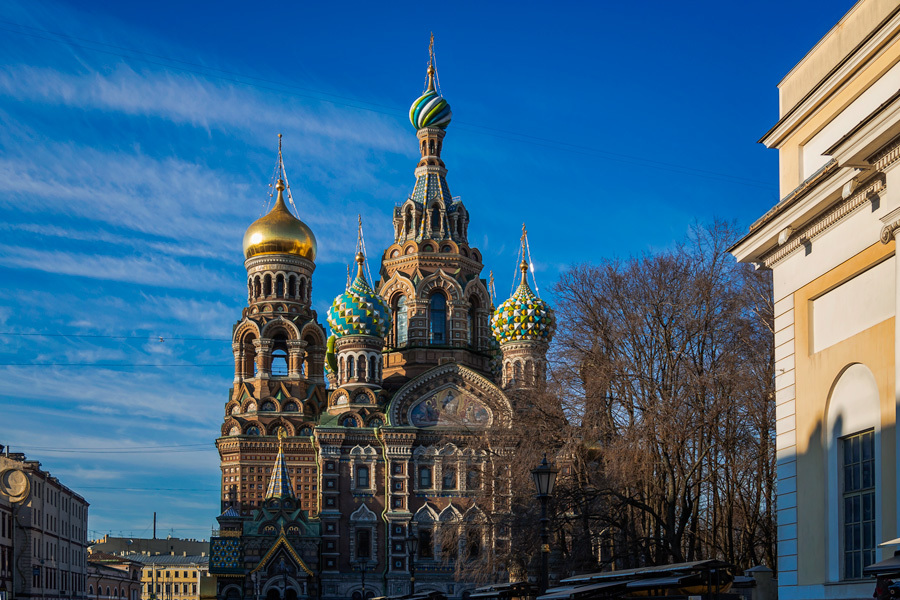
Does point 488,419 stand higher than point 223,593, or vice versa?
point 488,419

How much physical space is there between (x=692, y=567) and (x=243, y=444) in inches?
1845

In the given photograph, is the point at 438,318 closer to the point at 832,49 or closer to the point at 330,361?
the point at 330,361

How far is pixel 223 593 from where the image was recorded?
53.7 meters

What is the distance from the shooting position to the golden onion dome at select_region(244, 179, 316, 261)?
61.8 metres

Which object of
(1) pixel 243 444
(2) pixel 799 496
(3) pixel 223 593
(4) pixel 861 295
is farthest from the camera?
(1) pixel 243 444

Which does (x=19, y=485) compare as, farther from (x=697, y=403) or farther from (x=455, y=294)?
(x=697, y=403)

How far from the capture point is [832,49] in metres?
15.0

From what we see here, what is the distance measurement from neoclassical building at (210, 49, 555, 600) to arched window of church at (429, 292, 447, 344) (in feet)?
0.24

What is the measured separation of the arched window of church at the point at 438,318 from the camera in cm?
6284

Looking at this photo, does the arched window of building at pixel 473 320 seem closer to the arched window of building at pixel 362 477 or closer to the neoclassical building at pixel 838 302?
the arched window of building at pixel 362 477

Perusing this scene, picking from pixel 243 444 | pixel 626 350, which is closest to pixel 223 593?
pixel 243 444

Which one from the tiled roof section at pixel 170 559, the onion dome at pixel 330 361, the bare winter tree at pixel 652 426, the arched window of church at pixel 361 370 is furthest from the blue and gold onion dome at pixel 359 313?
the tiled roof section at pixel 170 559

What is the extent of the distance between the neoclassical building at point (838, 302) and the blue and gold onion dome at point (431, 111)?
50933 mm

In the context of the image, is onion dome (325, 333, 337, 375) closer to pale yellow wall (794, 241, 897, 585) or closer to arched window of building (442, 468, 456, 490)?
arched window of building (442, 468, 456, 490)
